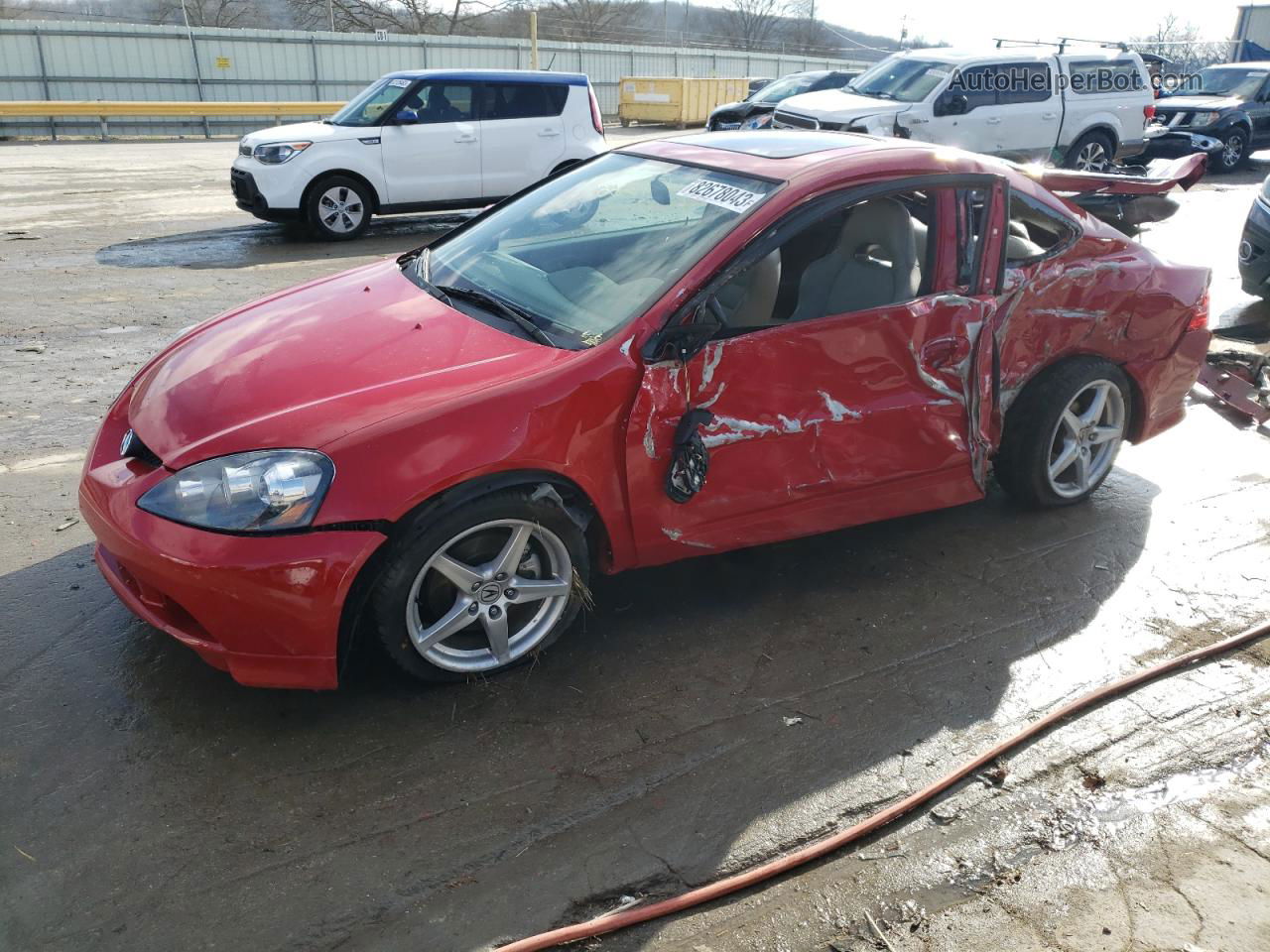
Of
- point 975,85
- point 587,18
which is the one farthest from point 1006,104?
point 587,18

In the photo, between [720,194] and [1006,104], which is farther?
[1006,104]

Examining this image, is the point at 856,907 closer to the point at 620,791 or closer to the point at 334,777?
the point at 620,791

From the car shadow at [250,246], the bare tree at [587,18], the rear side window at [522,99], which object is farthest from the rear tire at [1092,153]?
the bare tree at [587,18]

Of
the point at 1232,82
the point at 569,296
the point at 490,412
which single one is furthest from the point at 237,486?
the point at 1232,82

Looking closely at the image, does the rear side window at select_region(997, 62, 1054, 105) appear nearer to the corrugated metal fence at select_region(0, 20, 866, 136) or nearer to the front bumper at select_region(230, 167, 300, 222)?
the front bumper at select_region(230, 167, 300, 222)

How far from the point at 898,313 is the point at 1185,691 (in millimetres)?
1646

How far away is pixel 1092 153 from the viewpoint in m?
15.0

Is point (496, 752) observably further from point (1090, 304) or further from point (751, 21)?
point (751, 21)

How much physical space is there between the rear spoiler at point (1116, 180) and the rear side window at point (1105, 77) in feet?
31.9

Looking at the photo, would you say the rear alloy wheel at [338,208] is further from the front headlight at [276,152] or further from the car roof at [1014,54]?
the car roof at [1014,54]

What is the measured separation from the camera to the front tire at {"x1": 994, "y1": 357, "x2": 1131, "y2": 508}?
446cm

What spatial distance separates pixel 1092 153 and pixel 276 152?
11247mm

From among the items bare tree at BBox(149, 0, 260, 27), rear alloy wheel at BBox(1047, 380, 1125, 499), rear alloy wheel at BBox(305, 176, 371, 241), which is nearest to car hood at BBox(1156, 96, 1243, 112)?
rear alloy wheel at BBox(305, 176, 371, 241)

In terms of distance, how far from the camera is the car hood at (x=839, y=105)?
13.3 metres
